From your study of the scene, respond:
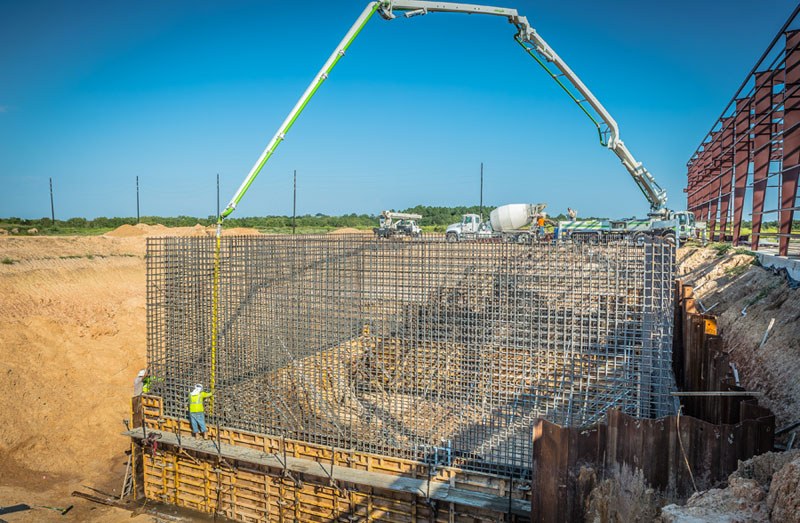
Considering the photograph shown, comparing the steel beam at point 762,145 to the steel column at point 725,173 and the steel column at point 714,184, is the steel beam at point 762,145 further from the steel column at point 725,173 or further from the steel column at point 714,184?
the steel column at point 714,184

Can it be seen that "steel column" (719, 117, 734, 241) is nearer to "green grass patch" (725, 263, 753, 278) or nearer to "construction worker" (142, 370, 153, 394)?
"green grass patch" (725, 263, 753, 278)

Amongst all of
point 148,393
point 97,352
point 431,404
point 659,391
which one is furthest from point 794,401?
point 97,352

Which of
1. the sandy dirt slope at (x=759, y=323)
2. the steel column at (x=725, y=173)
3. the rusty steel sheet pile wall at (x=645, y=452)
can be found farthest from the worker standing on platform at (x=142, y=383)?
the steel column at (x=725, y=173)

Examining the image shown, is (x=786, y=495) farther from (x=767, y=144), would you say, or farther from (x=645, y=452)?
(x=767, y=144)

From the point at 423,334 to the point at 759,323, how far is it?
5.89 meters

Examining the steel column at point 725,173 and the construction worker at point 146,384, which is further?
the steel column at point 725,173

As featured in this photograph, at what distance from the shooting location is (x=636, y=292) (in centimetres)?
692

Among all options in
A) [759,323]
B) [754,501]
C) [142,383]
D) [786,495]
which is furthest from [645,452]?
[142,383]

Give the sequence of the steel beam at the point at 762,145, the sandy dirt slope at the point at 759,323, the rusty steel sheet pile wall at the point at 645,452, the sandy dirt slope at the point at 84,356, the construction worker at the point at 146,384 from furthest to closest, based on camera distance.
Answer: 1. the steel beam at the point at 762,145
2. the construction worker at the point at 146,384
3. the sandy dirt slope at the point at 84,356
4. the sandy dirt slope at the point at 759,323
5. the rusty steel sheet pile wall at the point at 645,452

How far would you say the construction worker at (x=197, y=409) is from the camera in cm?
877

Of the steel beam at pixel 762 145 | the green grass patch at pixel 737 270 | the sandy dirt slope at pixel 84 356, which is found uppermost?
the steel beam at pixel 762 145

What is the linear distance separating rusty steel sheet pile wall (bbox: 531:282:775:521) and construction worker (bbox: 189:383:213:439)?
6007 millimetres

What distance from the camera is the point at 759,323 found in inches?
341

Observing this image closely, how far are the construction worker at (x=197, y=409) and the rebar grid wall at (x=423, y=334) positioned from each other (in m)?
0.37
